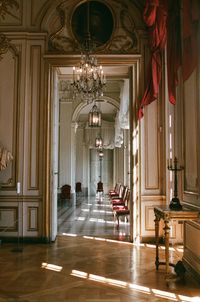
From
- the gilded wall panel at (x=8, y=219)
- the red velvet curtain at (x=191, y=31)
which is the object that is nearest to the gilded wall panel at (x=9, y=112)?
the gilded wall panel at (x=8, y=219)

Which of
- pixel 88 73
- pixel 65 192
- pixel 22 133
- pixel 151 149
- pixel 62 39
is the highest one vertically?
pixel 62 39

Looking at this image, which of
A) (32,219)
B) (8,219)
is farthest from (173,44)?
(8,219)

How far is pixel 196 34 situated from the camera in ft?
13.0

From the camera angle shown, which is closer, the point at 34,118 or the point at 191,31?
the point at 191,31

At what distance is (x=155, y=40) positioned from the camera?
5793 mm

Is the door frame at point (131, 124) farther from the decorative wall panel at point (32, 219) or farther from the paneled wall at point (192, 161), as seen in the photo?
the paneled wall at point (192, 161)

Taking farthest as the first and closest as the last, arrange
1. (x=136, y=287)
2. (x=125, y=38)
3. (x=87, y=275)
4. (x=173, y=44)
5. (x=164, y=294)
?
(x=125, y=38)
(x=173, y=44)
(x=87, y=275)
(x=136, y=287)
(x=164, y=294)

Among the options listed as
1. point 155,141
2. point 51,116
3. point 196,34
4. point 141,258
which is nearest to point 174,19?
point 196,34

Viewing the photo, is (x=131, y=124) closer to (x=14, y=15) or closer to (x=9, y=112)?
(x=9, y=112)

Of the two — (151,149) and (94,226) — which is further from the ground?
(151,149)

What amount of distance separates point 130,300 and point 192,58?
106 inches

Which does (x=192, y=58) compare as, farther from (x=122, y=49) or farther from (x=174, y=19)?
(x=122, y=49)

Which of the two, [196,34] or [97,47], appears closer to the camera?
[196,34]

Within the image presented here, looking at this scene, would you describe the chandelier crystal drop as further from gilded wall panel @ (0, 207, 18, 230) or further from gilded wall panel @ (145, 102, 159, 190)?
gilded wall panel @ (0, 207, 18, 230)
